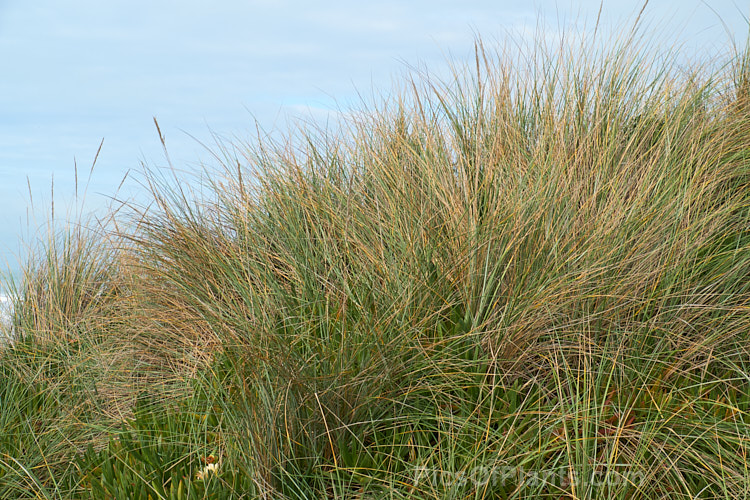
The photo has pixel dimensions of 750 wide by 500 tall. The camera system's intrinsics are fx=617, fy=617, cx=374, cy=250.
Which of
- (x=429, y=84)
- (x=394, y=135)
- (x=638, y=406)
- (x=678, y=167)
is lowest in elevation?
(x=638, y=406)

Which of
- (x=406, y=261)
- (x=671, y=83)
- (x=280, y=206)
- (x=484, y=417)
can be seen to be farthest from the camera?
(x=671, y=83)

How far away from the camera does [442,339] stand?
100 inches

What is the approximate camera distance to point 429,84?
4.54 meters

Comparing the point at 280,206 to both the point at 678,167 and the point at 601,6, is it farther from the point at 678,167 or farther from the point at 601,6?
the point at 601,6

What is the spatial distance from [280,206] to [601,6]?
2897mm

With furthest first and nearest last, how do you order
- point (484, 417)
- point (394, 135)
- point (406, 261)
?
point (394, 135), point (406, 261), point (484, 417)

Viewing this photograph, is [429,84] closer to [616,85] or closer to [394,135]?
[394,135]

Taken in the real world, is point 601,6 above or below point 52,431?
above

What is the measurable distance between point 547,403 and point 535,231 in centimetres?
81

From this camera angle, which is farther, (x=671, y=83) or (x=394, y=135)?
(x=671, y=83)

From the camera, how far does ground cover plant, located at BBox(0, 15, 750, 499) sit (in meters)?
2.24

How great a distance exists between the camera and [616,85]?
4.24 m

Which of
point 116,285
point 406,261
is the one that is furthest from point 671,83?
point 116,285

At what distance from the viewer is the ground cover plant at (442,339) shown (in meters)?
2.24
